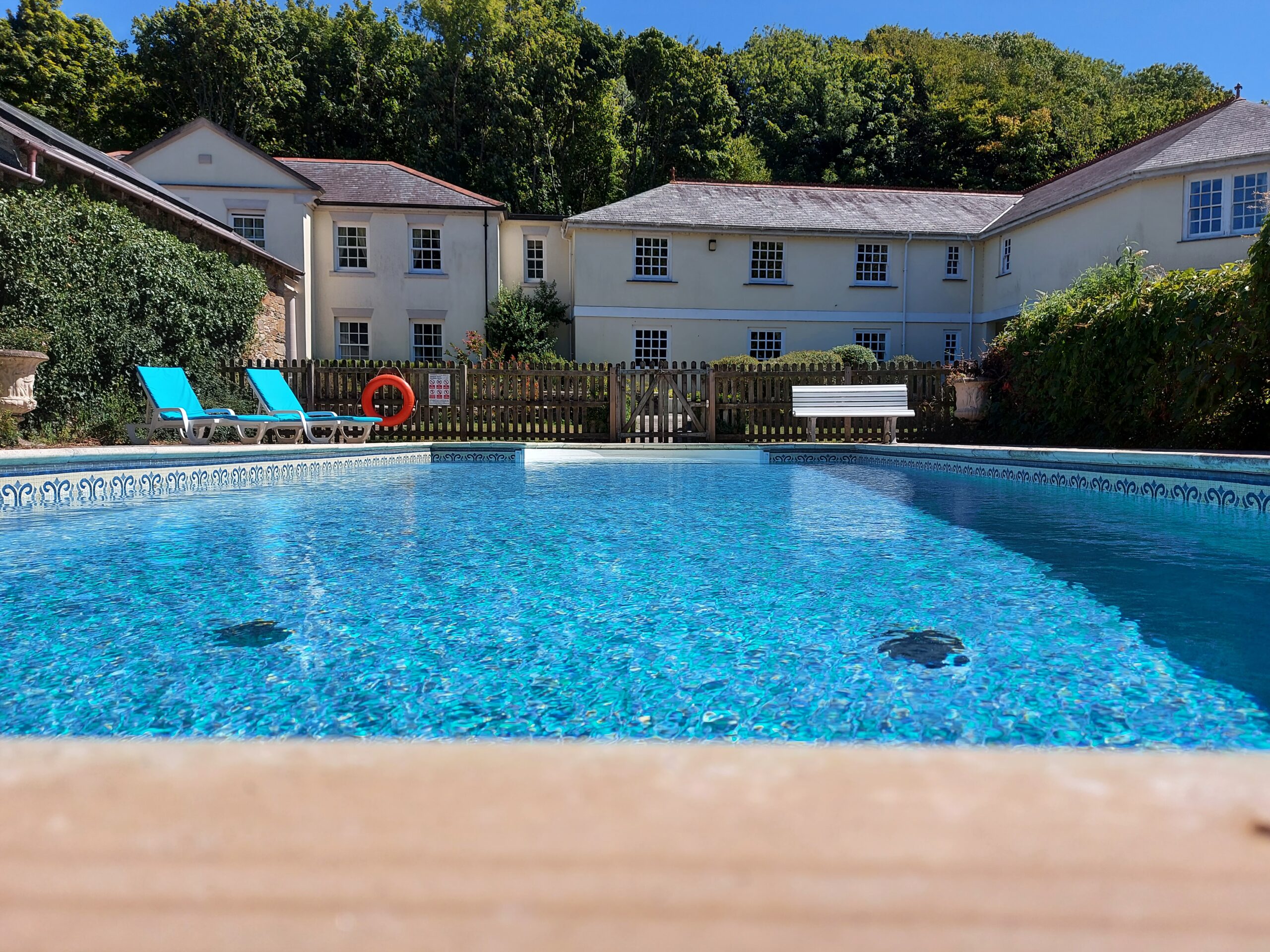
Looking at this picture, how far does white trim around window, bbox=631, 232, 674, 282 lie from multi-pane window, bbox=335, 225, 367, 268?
7.85 metres

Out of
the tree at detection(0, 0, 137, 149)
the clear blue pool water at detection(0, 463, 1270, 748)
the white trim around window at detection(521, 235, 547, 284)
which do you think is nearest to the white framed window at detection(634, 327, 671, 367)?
the white trim around window at detection(521, 235, 547, 284)

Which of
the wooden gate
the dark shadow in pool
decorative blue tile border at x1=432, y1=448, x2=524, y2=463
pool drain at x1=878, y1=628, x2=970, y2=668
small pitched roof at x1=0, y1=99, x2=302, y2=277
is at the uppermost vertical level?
small pitched roof at x1=0, y1=99, x2=302, y2=277

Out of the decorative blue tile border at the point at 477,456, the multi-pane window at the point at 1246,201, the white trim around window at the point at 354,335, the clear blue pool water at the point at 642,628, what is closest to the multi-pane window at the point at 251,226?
the white trim around window at the point at 354,335

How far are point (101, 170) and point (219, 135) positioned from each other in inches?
426

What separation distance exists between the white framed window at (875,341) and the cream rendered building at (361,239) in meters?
9.85

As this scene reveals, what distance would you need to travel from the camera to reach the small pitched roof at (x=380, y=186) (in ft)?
77.2

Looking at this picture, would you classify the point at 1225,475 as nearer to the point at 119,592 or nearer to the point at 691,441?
the point at 119,592

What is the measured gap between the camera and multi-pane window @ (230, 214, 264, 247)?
2255 cm

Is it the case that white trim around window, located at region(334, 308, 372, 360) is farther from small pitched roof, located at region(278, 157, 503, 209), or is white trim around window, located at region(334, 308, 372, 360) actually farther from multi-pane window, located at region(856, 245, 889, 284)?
multi-pane window, located at region(856, 245, 889, 284)

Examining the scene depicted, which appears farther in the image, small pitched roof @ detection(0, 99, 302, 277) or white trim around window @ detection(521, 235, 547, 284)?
white trim around window @ detection(521, 235, 547, 284)

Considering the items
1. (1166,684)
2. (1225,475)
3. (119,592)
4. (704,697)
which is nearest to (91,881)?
(704,697)

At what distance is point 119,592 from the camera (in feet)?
12.6

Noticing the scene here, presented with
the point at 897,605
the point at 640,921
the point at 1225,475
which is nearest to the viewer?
the point at 640,921

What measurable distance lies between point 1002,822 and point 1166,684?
7.70ft
